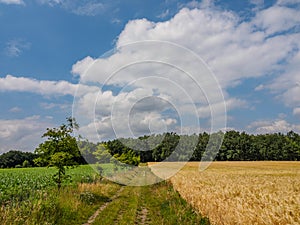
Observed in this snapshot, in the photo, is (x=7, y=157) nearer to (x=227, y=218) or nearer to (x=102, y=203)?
(x=102, y=203)

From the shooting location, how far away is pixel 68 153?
18.4 meters

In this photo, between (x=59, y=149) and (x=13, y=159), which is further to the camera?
(x=13, y=159)

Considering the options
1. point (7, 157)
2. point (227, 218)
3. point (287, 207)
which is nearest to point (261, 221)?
point (287, 207)

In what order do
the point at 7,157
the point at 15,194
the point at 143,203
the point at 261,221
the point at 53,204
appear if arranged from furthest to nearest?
the point at 7,157 → the point at 143,203 → the point at 15,194 → the point at 53,204 → the point at 261,221

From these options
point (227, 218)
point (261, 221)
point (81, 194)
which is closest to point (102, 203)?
point (81, 194)

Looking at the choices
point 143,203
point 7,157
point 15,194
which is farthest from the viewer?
point 7,157

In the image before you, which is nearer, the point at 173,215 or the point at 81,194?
the point at 173,215

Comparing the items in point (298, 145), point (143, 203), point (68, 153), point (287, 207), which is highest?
point (298, 145)

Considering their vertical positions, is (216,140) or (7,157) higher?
(216,140)

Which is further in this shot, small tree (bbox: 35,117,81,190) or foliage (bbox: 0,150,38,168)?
foliage (bbox: 0,150,38,168)

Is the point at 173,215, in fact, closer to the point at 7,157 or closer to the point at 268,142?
the point at 7,157

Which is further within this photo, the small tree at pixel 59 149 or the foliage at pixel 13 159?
the foliage at pixel 13 159

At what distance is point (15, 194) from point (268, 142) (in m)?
117

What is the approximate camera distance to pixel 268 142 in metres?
121
